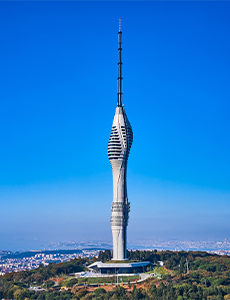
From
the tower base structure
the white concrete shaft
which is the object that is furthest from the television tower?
the tower base structure

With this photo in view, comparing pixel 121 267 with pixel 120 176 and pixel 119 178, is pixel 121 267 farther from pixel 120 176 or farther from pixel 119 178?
pixel 120 176

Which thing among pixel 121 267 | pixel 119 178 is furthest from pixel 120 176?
pixel 121 267

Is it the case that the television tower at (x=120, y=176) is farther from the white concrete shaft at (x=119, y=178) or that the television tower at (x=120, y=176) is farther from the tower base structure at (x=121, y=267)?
the tower base structure at (x=121, y=267)

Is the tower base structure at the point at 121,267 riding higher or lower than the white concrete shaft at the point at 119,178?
lower

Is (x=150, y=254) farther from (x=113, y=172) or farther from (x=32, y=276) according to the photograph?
(x=32, y=276)

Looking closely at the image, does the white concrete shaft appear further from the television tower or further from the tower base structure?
the tower base structure

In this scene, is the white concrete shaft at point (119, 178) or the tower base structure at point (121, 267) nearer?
the tower base structure at point (121, 267)

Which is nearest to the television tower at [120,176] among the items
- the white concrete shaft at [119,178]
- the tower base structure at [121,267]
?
the white concrete shaft at [119,178]
